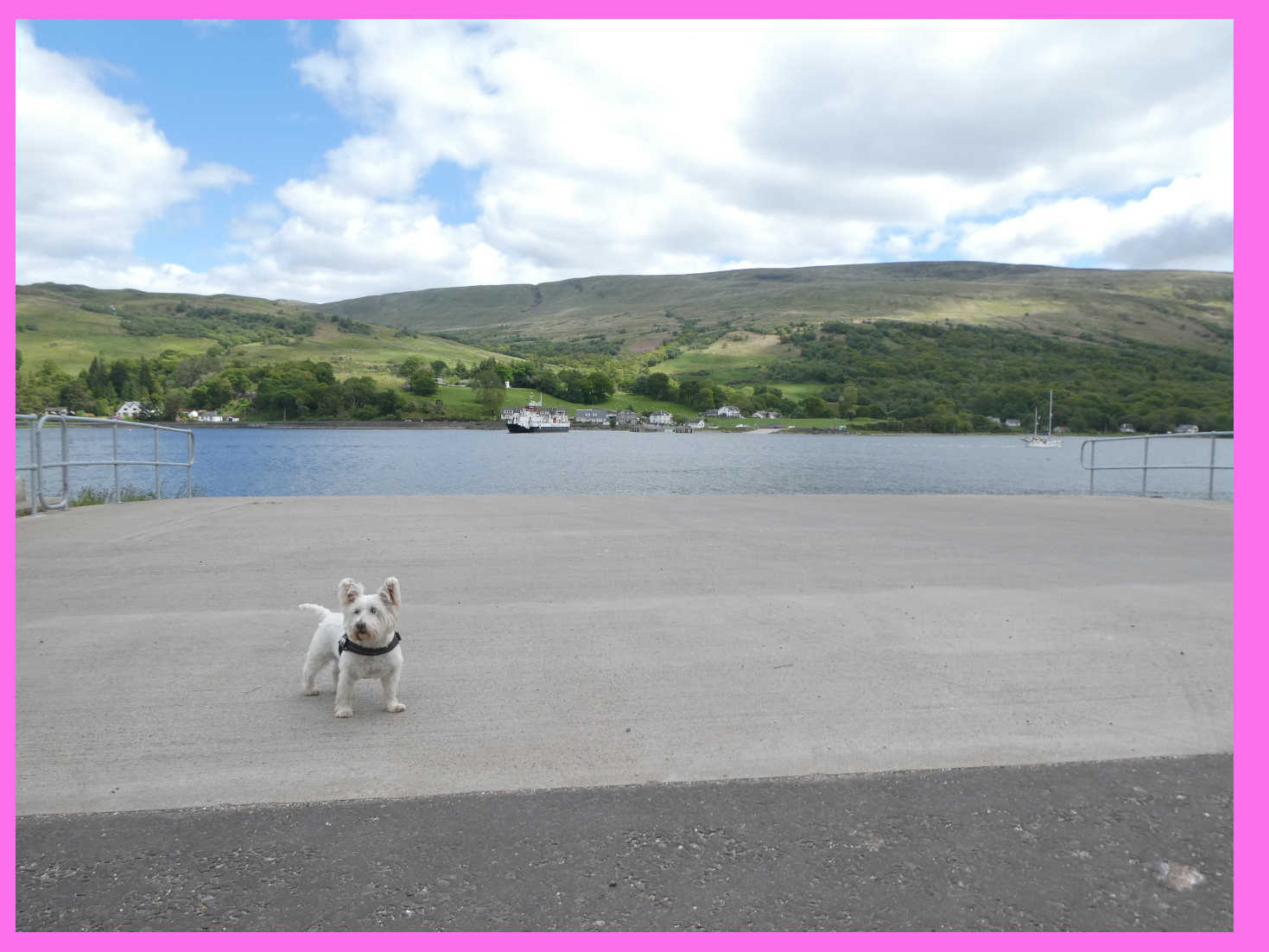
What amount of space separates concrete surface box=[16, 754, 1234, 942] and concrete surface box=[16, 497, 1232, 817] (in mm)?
209

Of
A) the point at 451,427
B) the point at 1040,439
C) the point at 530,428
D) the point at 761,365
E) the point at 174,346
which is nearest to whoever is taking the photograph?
the point at 1040,439

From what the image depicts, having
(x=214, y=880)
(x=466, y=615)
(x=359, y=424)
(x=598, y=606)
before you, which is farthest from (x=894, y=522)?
(x=359, y=424)

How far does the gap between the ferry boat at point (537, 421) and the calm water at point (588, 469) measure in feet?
21.9

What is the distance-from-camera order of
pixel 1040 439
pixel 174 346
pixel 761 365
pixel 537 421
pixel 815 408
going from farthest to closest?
1. pixel 174 346
2. pixel 761 365
3. pixel 815 408
4. pixel 537 421
5. pixel 1040 439

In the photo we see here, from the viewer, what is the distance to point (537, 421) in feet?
338

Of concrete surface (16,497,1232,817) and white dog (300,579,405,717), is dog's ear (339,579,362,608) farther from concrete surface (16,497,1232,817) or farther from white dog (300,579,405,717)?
concrete surface (16,497,1232,817)

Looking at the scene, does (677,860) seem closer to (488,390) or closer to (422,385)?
(422,385)

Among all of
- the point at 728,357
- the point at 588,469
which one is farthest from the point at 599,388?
the point at 588,469

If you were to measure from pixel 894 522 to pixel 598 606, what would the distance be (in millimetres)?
5523

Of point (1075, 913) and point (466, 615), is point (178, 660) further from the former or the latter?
point (1075, 913)

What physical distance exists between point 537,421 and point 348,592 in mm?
99863

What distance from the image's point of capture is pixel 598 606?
586 cm

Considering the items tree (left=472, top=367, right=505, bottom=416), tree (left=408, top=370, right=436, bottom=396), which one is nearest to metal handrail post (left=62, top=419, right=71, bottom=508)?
tree (left=472, top=367, right=505, bottom=416)

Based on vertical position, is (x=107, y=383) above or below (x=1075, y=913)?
above
